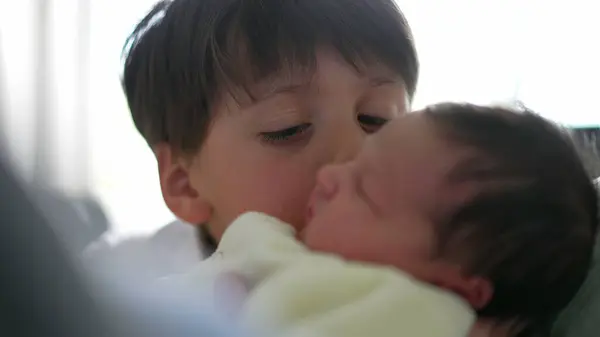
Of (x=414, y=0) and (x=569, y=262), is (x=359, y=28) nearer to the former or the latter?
(x=569, y=262)

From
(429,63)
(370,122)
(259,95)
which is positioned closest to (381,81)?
(370,122)

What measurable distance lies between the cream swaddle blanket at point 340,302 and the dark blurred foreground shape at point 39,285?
241mm

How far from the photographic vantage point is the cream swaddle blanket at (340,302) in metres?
0.54

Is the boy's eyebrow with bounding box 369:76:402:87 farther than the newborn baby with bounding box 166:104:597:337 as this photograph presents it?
Yes

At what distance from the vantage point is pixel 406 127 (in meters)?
0.68

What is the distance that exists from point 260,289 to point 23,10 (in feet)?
5.64

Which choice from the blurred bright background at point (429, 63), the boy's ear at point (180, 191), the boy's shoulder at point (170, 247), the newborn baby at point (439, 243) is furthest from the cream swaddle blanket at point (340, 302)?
the blurred bright background at point (429, 63)

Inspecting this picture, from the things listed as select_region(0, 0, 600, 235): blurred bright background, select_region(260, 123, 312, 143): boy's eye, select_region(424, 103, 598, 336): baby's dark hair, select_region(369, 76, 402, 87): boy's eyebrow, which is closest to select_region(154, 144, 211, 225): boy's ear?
select_region(260, 123, 312, 143): boy's eye

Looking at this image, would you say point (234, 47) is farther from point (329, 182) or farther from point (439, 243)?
point (439, 243)

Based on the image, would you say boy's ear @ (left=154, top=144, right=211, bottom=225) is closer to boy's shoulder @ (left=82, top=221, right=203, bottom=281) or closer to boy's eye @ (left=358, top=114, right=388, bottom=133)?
boy's shoulder @ (left=82, top=221, right=203, bottom=281)

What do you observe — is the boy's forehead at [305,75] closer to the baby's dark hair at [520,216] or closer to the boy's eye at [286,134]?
the boy's eye at [286,134]

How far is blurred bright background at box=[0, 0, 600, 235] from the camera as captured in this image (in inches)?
82.6

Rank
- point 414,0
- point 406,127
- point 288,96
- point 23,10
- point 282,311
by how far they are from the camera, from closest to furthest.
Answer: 1. point 282,311
2. point 406,127
3. point 288,96
4. point 23,10
5. point 414,0

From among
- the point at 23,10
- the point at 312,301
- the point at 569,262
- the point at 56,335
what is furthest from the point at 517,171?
the point at 23,10
